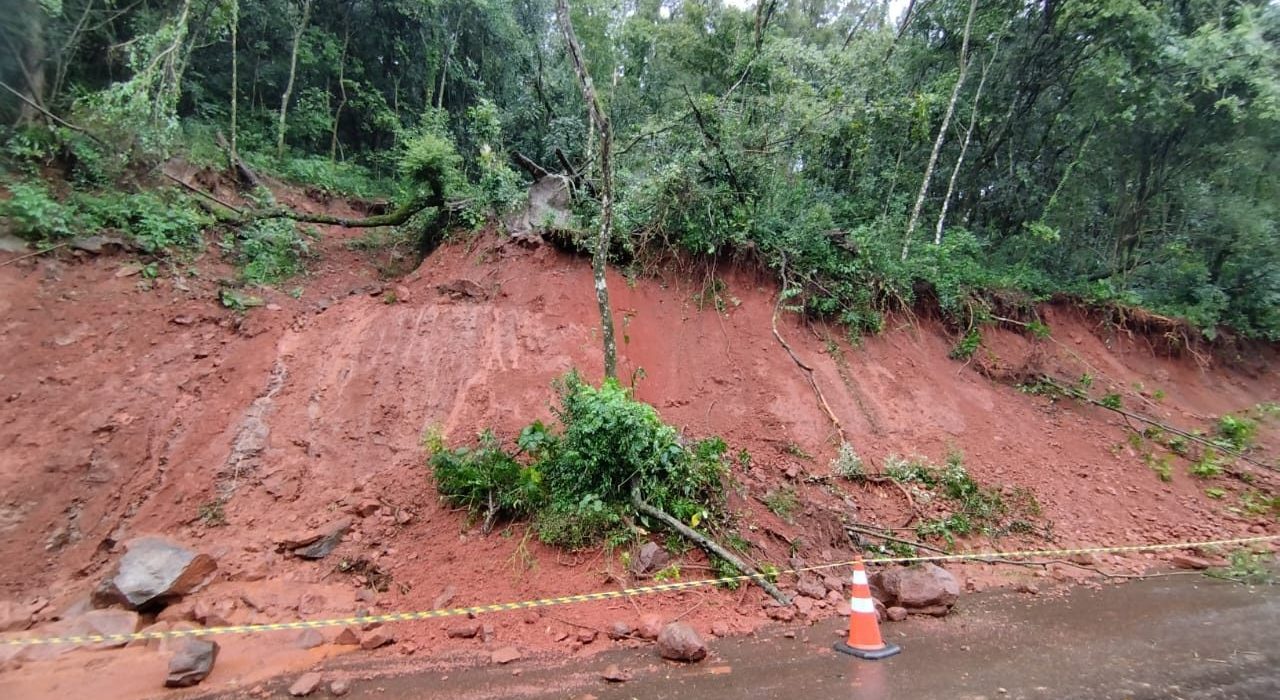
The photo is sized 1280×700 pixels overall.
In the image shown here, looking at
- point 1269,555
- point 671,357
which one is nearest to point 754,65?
point 671,357

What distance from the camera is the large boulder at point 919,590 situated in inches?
200

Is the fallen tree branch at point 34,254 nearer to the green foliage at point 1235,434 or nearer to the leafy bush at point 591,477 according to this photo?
the leafy bush at point 591,477

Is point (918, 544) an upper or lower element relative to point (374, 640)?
lower

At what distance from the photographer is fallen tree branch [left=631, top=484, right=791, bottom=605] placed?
5.26 metres

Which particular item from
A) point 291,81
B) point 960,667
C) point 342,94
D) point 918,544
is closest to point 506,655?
point 960,667

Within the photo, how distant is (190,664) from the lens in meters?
3.96

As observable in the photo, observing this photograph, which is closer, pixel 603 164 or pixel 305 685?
pixel 305 685

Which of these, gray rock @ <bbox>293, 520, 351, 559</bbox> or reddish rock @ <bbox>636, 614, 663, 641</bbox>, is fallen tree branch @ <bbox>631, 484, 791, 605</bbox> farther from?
gray rock @ <bbox>293, 520, 351, 559</bbox>

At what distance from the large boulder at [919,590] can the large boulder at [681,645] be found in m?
2.02

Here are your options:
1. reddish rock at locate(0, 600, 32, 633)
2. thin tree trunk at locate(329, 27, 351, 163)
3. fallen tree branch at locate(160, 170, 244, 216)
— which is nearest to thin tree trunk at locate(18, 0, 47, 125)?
fallen tree branch at locate(160, 170, 244, 216)

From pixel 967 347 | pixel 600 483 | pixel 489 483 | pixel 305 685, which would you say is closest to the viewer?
pixel 305 685

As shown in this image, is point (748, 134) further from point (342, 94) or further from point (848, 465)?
point (342, 94)

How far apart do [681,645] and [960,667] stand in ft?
6.72

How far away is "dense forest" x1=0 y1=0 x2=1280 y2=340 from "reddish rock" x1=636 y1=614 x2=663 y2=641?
500cm
